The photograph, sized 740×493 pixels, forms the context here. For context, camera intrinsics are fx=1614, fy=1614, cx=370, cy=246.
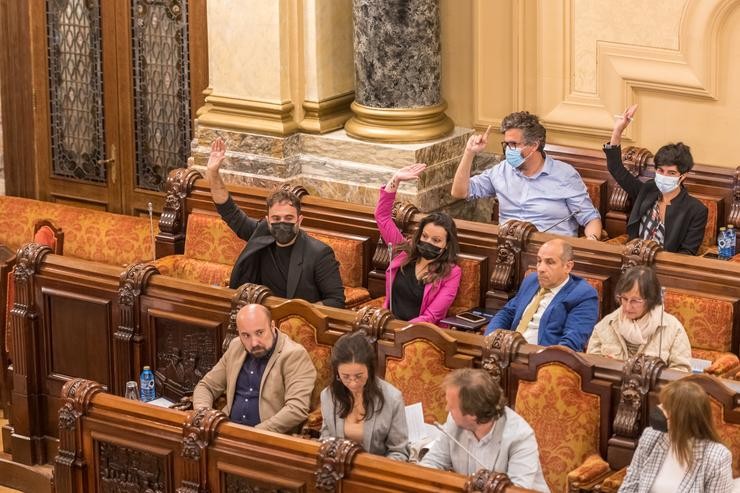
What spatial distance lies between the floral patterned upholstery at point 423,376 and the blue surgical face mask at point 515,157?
1675 mm

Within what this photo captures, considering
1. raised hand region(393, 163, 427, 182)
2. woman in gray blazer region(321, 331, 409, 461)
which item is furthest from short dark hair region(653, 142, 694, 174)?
woman in gray blazer region(321, 331, 409, 461)

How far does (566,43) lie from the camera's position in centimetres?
816

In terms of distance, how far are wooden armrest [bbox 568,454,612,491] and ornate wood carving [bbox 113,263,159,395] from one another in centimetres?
209

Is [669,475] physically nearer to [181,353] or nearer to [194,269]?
[181,353]

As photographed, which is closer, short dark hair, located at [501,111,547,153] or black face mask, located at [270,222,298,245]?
black face mask, located at [270,222,298,245]

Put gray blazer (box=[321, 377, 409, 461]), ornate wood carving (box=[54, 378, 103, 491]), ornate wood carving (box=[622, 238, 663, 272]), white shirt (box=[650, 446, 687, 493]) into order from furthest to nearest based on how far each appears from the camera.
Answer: ornate wood carving (box=[622, 238, 663, 272])
ornate wood carving (box=[54, 378, 103, 491])
gray blazer (box=[321, 377, 409, 461])
white shirt (box=[650, 446, 687, 493])

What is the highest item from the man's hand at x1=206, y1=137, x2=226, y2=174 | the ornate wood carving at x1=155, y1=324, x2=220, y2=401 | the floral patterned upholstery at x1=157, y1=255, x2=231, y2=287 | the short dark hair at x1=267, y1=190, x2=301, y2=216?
the man's hand at x1=206, y1=137, x2=226, y2=174

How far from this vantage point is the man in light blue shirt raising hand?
7.32m

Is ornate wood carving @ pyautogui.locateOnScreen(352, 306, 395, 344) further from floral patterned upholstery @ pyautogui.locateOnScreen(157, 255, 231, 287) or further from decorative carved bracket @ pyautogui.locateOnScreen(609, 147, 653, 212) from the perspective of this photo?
decorative carved bracket @ pyautogui.locateOnScreen(609, 147, 653, 212)

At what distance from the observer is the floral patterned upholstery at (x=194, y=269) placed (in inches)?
298

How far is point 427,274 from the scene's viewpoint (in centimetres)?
671

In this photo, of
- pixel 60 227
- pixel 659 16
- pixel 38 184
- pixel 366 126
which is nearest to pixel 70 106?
pixel 38 184

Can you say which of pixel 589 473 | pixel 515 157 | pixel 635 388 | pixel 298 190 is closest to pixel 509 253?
pixel 515 157

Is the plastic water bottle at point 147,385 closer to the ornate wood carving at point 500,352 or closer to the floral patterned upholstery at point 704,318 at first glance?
the ornate wood carving at point 500,352
